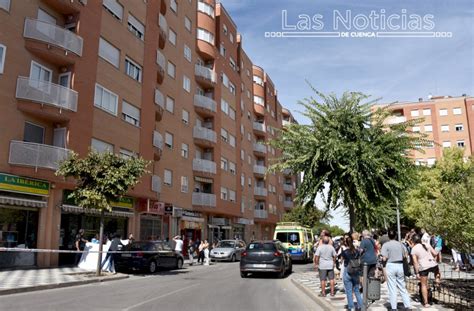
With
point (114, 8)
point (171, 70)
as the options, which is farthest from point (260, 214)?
point (114, 8)

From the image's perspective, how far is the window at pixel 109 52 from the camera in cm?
2436

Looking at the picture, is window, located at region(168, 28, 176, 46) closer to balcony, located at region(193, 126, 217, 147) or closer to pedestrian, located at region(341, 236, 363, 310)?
balcony, located at region(193, 126, 217, 147)

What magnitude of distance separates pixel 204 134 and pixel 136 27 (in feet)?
45.4

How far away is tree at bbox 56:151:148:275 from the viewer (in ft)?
57.1

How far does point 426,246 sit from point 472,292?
111 inches

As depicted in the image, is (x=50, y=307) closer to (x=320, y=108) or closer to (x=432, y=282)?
(x=432, y=282)

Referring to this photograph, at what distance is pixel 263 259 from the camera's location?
17.8 meters

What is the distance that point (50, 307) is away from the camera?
9797 millimetres

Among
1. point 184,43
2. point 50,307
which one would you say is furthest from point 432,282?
point 184,43

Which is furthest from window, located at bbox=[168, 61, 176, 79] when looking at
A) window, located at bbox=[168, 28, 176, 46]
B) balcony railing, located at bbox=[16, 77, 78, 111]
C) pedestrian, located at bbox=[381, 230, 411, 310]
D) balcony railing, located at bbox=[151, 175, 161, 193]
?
pedestrian, located at bbox=[381, 230, 411, 310]

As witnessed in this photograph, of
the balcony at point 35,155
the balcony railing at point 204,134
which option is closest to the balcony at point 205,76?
the balcony railing at point 204,134

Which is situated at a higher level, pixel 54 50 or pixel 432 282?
pixel 54 50

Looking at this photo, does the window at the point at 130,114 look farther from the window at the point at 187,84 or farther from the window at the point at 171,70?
the window at the point at 187,84

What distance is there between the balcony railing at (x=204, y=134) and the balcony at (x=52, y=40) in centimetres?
1819
